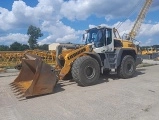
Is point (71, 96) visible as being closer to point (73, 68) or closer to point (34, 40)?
point (73, 68)

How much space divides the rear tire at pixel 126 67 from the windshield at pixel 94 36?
1.60 m

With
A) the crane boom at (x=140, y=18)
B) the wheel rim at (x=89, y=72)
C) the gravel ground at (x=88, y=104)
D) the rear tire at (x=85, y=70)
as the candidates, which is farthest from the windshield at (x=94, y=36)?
the crane boom at (x=140, y=18)

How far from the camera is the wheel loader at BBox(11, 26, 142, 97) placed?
321 inches

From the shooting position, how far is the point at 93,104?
22.5ft

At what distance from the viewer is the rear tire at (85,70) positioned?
9.23m

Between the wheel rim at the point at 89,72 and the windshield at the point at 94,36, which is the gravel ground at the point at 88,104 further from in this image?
the windshield at the point at 94,36

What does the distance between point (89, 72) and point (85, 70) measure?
0.38m

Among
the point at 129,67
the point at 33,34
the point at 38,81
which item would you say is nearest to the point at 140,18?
the point at 129,67

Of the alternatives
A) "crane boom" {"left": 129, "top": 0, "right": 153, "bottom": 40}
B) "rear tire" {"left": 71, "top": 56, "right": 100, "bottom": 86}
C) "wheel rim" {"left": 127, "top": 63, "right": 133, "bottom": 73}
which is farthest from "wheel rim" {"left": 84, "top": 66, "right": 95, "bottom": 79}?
"crane boom" {"left": 129, "top": 0, "right": 153, "bottom": 40}

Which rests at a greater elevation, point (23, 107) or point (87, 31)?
point (87, 31)

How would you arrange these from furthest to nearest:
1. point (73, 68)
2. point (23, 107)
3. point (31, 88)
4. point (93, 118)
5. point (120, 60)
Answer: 1. point (120, 60)
2. point (73, 68)
3. point (31, 88)
4. point (23, 107)
5. point (93, 118)

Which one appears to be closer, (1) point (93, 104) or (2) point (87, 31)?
(1) point (93, 104)

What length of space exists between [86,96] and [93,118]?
2.12m

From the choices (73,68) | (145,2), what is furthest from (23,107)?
(145,2)
